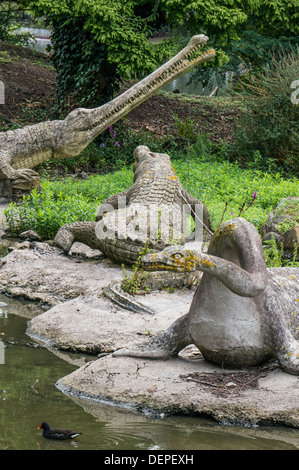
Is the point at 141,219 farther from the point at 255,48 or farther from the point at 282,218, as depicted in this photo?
the point at 255,48

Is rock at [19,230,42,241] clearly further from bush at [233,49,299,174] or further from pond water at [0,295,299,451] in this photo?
bush at [233,49,299,174]

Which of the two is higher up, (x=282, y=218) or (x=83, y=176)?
(x=282, y=218)

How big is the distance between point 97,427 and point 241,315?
1156mm

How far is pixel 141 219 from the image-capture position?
7027 mm

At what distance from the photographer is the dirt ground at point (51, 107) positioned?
14562 mm

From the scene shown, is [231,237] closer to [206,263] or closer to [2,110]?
[206,263]

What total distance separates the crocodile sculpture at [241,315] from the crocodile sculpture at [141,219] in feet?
6.94

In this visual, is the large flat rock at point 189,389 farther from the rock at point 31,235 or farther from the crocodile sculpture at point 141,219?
the rock at point 31,235

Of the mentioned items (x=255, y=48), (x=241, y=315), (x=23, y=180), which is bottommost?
(x=23, y=180)

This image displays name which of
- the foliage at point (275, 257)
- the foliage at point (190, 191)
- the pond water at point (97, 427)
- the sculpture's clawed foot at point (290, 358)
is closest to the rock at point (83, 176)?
the foliage at point (190, 191)

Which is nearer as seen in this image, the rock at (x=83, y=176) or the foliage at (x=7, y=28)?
the rock at (x=83, y=176)

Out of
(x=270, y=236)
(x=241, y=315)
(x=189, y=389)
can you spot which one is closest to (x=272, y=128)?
(x=270, y=236)

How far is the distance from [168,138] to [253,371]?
10.3 metres

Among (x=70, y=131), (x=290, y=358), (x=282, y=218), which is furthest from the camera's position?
(x=70, y=131)
